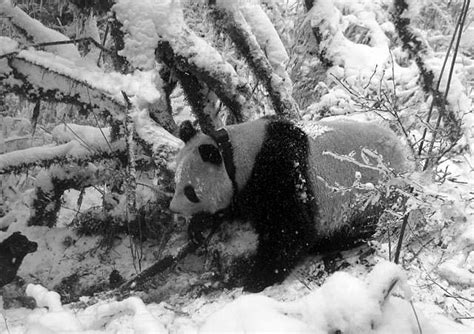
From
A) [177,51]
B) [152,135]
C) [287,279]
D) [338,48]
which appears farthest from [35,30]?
[338,48]

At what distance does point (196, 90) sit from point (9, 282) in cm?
227

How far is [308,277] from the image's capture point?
3098 millimetres

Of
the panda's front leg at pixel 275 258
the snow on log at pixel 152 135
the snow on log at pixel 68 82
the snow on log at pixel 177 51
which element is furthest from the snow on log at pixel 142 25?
the panda's front leg at pixel 275 258

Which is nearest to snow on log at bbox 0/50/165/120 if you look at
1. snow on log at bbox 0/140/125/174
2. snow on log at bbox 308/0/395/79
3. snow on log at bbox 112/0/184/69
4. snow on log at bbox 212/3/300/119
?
snow on log at bbox 112/0/184/69

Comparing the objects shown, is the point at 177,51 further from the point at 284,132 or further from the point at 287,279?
the point at 287,279

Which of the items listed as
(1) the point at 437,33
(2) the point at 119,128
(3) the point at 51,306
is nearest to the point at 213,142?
(2) the point at 119,128

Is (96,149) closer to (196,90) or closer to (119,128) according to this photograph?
Answer: (119,128)

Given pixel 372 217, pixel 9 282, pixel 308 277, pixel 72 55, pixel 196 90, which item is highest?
pixel 72 55

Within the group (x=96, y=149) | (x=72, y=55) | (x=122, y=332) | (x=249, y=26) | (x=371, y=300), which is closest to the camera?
(x=371, y=300)

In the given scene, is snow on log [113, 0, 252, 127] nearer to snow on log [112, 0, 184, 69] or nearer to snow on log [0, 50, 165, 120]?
snow on log [112, 0, 184, 69]

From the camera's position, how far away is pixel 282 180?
3041mm

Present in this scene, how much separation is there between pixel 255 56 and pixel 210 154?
5.04ft

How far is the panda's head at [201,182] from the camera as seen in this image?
3.12 meters

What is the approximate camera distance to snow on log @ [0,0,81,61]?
368cm
